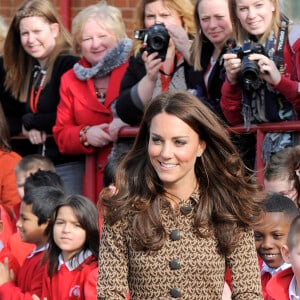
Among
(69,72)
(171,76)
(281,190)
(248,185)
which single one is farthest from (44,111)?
(248,185)

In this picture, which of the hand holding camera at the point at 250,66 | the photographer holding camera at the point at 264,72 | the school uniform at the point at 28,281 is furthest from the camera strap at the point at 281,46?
the school uniform at the point at 28,281

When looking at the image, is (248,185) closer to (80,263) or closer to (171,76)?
(80,263)

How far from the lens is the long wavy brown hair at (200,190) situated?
487 cm

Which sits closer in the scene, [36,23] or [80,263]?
[80,263]

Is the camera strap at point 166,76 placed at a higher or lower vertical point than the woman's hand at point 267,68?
lower

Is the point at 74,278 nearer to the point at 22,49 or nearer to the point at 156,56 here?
the point at 156,56

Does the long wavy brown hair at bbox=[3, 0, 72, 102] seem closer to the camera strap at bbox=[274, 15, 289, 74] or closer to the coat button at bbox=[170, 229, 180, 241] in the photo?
the camera strap at bbox=[274, 15, 289, 74]

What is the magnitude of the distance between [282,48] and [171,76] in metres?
1.15

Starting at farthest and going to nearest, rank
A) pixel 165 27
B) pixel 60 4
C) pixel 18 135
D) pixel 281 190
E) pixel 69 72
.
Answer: pixel 60 4 → pixel 18 135 → pixel 69 72 → pixel 165 27 → pixel 281 190

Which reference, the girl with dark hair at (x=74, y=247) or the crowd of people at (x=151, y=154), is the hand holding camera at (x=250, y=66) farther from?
the girl with dark hair at (x=74, y=247)

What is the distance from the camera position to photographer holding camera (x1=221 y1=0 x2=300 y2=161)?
6934 mm

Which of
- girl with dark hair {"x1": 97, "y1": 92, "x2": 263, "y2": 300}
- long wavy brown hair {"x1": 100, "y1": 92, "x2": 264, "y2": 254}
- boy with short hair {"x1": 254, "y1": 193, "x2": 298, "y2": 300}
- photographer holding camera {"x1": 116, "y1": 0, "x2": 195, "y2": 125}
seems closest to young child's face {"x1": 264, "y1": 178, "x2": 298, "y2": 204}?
boy with short hair {"x1": 254, "y1": 193, "x2": 298, "y2": 300}

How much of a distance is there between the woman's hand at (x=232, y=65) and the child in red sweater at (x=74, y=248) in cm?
117

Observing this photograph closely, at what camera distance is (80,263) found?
6977 millimetres
